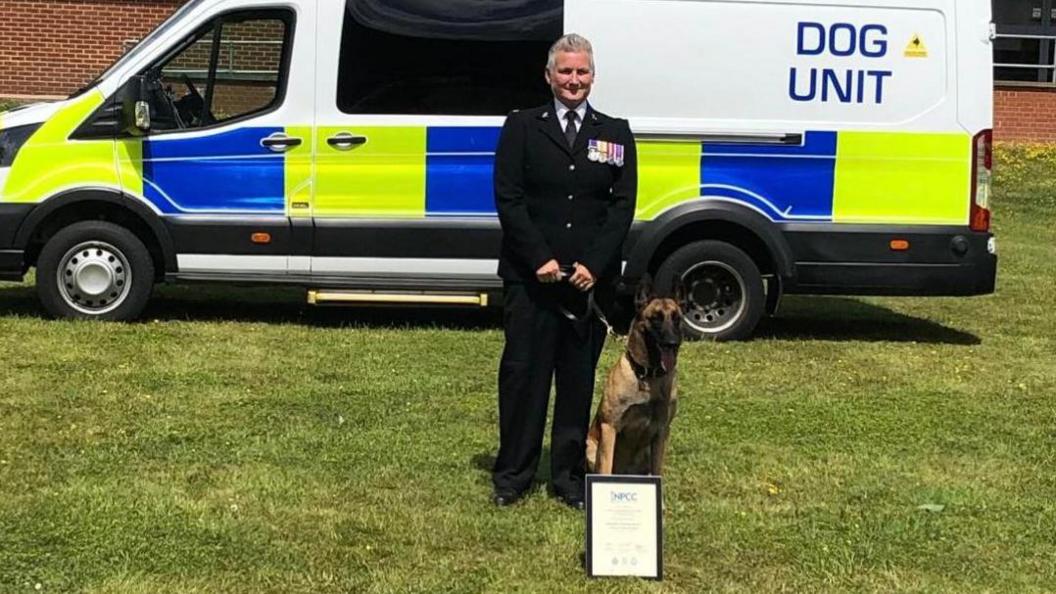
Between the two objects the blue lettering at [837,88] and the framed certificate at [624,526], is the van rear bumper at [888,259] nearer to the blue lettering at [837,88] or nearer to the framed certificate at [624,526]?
the blue lettering at [837,88]

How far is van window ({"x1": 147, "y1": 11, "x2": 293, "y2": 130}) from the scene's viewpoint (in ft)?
27.4

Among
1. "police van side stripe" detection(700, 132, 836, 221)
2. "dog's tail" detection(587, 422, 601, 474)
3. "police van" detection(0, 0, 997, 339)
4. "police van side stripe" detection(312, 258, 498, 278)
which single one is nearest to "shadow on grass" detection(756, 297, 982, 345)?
"police van" detection(0, 0, 997, 339)

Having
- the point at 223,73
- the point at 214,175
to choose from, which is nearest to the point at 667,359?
the point at 214,175

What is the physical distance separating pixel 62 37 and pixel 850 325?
44.8 feet

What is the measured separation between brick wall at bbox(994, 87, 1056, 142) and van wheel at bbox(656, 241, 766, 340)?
1389 centimetres

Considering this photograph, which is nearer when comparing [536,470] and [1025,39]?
[536,470]

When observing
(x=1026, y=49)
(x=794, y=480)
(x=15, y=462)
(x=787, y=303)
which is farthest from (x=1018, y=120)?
(x=15, y=462)

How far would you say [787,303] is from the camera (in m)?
10.8

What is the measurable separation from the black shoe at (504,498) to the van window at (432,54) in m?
3.81

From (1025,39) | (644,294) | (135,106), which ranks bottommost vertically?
(644,294)

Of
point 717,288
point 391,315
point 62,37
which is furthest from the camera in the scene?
point 62,37

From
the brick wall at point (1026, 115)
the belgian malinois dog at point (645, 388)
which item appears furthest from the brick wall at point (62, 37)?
the belgian malinois dog at point (645, 388)

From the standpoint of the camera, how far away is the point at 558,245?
4.81 metres

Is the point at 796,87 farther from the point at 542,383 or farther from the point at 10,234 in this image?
the point at 10,234
